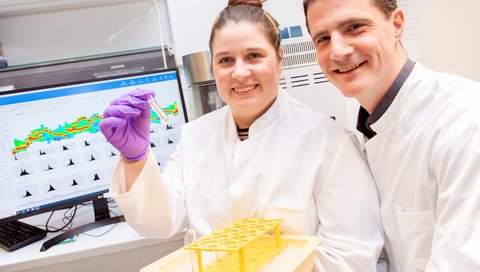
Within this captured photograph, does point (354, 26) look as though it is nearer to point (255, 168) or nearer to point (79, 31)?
point (255, 168)

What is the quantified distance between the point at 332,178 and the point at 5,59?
1.69m

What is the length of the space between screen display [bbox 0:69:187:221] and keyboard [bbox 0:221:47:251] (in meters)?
0.08

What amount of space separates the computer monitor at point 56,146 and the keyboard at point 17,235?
0.24ft

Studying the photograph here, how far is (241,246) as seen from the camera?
0.61m

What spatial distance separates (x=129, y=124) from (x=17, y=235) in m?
0.72

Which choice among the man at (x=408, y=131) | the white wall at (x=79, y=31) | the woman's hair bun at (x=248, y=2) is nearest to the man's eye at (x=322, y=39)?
the man at (x=408, y=131)

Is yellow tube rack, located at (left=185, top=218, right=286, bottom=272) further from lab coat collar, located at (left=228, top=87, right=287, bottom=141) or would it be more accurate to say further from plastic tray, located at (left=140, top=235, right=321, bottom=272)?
lab coat collar, located at (left=228, top=87, right=287, bottom=141)

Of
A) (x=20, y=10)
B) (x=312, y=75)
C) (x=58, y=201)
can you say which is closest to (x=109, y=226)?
(x=58, y=201)

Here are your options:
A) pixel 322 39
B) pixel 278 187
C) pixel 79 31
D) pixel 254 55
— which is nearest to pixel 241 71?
pixel 254 55

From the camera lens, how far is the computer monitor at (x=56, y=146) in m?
1.28

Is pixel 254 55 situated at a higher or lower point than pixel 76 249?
higher

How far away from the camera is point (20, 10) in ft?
5.58

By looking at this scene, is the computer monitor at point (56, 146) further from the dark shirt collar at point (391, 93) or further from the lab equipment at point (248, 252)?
the dark shirt collar at point (391, 93)

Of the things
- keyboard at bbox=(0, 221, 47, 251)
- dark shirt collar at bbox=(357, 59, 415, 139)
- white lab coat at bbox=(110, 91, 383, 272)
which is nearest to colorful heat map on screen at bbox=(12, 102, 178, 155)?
keyboard at bbox=(0, 221, 47, 251)
